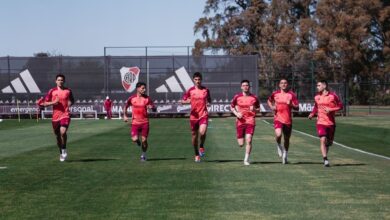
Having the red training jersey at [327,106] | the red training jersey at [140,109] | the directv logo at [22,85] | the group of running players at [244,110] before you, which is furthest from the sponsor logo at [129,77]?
the red training jersey at [327,106]

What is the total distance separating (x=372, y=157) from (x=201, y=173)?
628 cm

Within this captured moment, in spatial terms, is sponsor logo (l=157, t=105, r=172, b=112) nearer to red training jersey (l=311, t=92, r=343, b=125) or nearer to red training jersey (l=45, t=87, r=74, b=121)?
red training jersey (l=45, t=87, r=74, b=121)

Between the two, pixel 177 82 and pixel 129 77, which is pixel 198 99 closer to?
pixel 177 82

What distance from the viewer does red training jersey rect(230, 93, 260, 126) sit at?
16.4 metres

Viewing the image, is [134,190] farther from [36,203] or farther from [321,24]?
[321,24]

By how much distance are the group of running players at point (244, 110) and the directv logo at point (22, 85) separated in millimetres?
48033

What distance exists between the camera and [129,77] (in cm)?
6519

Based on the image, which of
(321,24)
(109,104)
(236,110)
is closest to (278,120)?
(236,110)

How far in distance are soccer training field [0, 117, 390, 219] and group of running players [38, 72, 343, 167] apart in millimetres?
577

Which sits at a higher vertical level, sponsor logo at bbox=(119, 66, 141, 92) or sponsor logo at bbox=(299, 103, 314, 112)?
sponsor logo at bbox=(119, 66, 141, 92)

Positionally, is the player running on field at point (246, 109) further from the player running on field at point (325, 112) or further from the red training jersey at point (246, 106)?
the player running on field at point (325, 112)

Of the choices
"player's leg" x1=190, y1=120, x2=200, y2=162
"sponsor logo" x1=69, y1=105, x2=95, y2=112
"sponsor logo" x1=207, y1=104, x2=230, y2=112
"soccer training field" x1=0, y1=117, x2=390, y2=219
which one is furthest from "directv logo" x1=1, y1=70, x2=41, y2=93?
"player's leg" x1=190, y1=120, x2=200, y2=162

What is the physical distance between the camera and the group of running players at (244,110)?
16203 millimetres

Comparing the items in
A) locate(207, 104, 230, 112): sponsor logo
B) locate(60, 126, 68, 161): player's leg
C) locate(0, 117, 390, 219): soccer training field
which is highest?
locate(60, 126, 68, 161): player's leg
